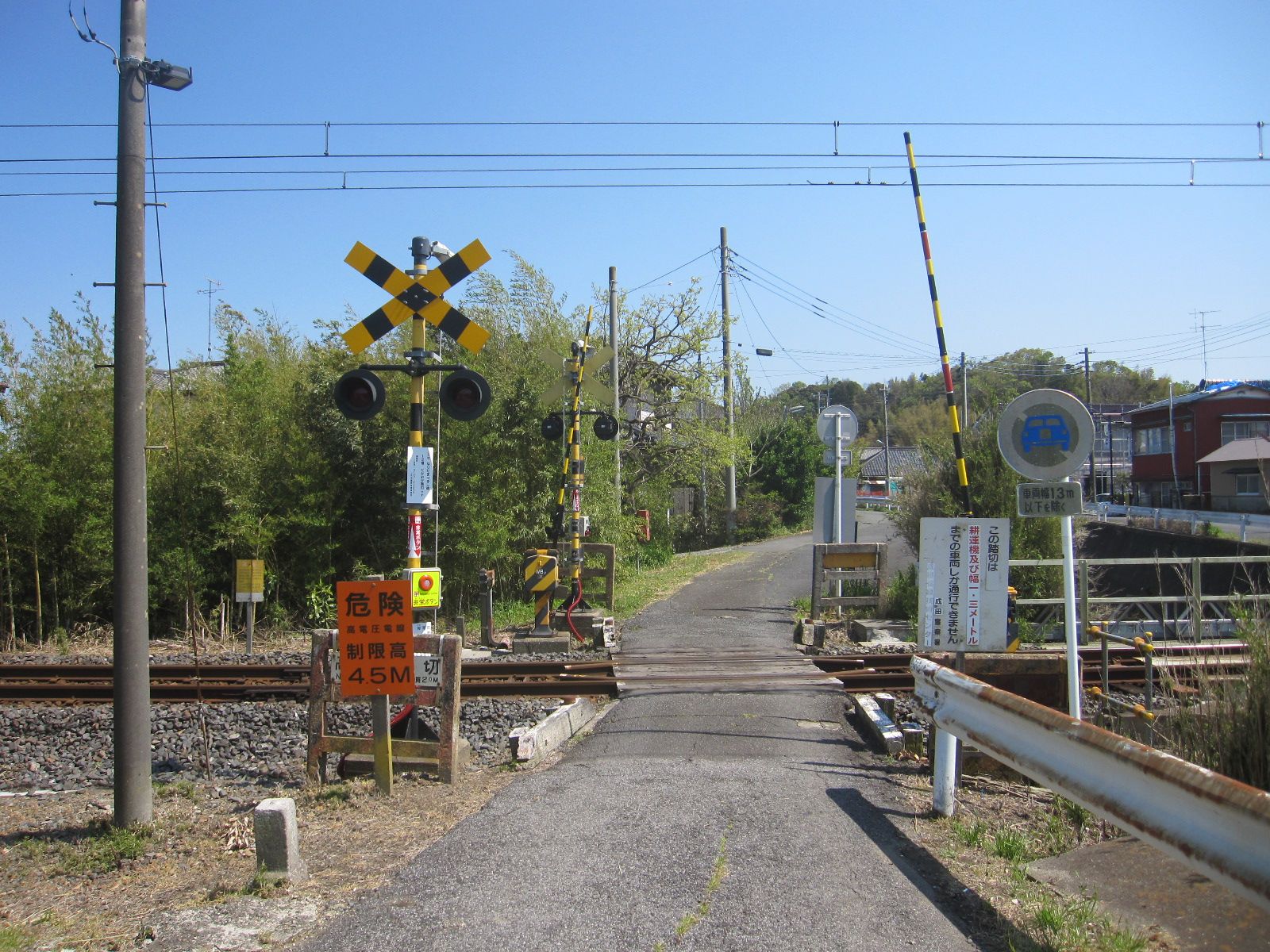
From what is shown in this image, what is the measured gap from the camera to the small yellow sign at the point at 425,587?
262 inches

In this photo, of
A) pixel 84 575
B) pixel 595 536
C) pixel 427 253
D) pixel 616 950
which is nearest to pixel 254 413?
pixel 84 575

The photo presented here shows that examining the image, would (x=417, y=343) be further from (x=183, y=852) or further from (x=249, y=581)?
(x=249, y=581)

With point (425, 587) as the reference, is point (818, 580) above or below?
below

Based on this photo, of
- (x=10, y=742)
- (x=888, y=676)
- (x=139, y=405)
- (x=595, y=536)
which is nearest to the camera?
(x=139, y=405)

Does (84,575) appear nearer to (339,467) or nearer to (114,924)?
(339,467)

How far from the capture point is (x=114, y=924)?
14.2 ft

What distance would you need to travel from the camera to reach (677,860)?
4.65m

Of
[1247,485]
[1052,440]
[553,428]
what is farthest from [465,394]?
[1247,485]

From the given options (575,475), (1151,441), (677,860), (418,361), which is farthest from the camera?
(1151,441)

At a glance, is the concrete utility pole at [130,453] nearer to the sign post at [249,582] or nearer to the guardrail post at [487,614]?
the guardrail post at [487,614]

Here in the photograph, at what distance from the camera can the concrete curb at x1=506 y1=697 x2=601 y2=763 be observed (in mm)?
7113

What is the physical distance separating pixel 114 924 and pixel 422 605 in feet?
8.95

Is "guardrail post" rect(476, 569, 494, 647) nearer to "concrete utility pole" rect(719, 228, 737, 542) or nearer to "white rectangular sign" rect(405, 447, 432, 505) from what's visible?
"white rectangular sign" rect(405, 447, 432, 505)

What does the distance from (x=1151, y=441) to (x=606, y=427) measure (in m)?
40.6
